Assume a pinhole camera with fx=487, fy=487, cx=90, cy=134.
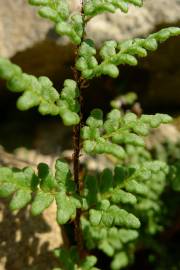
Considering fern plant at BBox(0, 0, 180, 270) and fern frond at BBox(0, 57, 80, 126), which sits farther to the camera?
fern plant at BBox(0, 0, 180, 270)

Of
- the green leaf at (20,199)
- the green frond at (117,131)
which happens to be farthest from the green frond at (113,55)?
the green leaf at (20,199)

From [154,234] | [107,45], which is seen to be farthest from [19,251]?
[107,45]

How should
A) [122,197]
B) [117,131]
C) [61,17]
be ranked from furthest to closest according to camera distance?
[122,197] < [117,131] < [61,17]

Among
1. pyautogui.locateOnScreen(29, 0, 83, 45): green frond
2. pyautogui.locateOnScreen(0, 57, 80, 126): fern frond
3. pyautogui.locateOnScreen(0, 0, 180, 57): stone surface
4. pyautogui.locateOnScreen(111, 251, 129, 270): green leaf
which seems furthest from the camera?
pyautogui.locateOnScreen(0, 0, 180, 57): stone surface

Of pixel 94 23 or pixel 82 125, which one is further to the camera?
pixel 94 23

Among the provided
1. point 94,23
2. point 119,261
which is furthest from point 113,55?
point 94,23

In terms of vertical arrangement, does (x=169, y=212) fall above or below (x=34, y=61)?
below

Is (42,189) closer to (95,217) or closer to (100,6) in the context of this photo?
(95,217)

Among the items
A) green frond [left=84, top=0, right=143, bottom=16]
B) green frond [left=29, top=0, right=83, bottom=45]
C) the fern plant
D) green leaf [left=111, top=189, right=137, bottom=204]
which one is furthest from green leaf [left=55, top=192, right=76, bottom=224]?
green frond [left=84, top=0, right=143, bottom=16]

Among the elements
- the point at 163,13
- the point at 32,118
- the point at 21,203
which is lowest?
the point at 21,203

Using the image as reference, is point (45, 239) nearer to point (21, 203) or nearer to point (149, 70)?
point (21, 203)

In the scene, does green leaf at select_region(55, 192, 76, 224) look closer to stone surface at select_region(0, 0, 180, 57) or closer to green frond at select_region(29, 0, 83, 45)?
green frond at select_region(29, 0, 83, 45)
